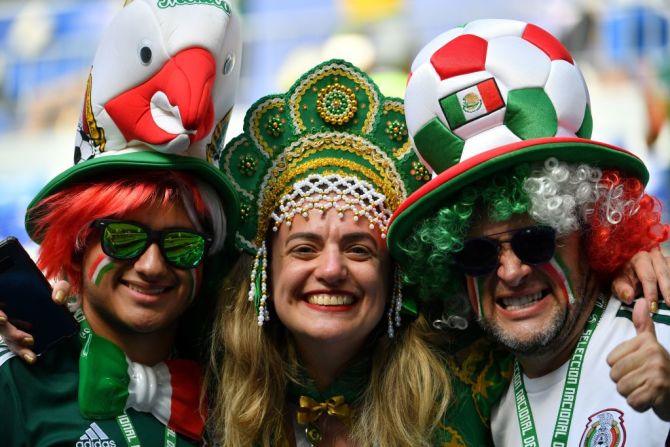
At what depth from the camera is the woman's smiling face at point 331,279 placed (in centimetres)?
359

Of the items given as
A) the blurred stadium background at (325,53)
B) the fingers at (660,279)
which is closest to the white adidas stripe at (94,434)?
the fingers at (660,279)

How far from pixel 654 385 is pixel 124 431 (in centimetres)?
188

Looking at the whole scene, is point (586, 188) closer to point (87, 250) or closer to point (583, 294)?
point (583, 294)

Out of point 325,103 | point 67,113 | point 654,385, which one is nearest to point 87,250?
point 325,103

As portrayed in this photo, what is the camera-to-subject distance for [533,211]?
10.8 ft

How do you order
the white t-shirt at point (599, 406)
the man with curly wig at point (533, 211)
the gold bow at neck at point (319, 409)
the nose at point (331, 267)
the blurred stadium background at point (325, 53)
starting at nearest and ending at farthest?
1. the white t-shirt at point (599, 406)
2. the man with curly wig at point (533, 211)
3. the nose at point (331, 267)
4. the gold bow at neck at point (319, 409)
5. the blurred stadium background at point (325, 53)

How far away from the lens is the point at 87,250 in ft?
11.5

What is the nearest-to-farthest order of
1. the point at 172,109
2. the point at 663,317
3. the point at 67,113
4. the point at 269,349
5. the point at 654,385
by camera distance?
the point at 654,385
the point at 663,317
the point at 172,109
the point at 269,349
the point at 67,113

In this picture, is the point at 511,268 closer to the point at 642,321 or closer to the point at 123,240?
the point at 642,321

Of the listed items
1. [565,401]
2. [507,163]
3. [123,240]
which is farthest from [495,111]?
[123,240]

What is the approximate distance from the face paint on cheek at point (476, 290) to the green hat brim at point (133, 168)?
40.4 inches

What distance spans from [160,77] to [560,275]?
170 cm

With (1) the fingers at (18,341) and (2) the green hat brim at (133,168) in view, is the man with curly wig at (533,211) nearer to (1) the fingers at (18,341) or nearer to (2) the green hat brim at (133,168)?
(2) the green hat brim at (133,168)

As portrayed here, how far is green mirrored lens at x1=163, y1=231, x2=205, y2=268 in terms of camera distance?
3457 mm
